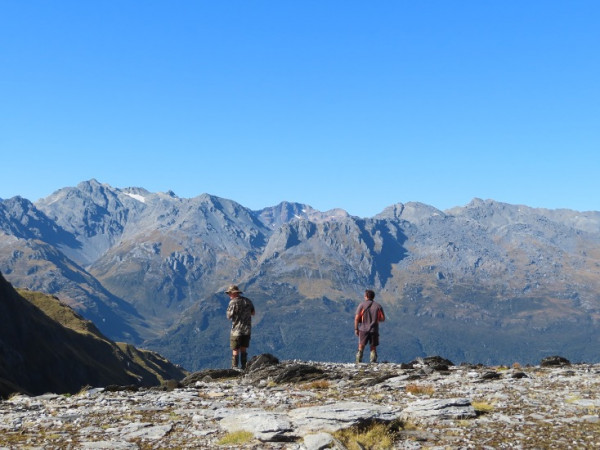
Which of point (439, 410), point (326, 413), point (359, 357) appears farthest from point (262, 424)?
point (359, 357)

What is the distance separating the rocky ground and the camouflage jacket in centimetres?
522

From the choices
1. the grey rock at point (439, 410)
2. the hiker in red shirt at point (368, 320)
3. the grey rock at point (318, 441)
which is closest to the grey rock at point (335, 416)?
the grey rock at point (318, 441)

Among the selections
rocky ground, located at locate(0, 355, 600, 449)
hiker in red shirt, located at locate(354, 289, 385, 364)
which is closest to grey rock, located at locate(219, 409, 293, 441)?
rocky ground, located at locate(0, 355, 600, 449)

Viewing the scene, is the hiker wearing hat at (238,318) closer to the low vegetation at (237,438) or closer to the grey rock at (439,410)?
the grey rock at (439,410)

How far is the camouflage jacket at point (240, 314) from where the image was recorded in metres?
32.3

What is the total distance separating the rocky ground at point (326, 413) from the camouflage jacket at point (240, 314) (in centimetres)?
522

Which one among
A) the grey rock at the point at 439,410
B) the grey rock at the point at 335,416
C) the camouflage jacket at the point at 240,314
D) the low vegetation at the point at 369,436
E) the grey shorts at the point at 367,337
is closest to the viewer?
→ the low vegetation at the point at 369,436

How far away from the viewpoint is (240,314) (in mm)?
32375

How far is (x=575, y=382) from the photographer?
2458cm

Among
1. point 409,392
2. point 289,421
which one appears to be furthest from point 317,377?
point 289,421

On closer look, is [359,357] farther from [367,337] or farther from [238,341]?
[238,341]

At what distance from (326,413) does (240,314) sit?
51.5 feet

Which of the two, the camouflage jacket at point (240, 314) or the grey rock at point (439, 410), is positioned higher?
the camouflage jacket at point (240, 314)

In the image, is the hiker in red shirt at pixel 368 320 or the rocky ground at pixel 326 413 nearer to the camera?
the rocky ground at pixel 326 413
